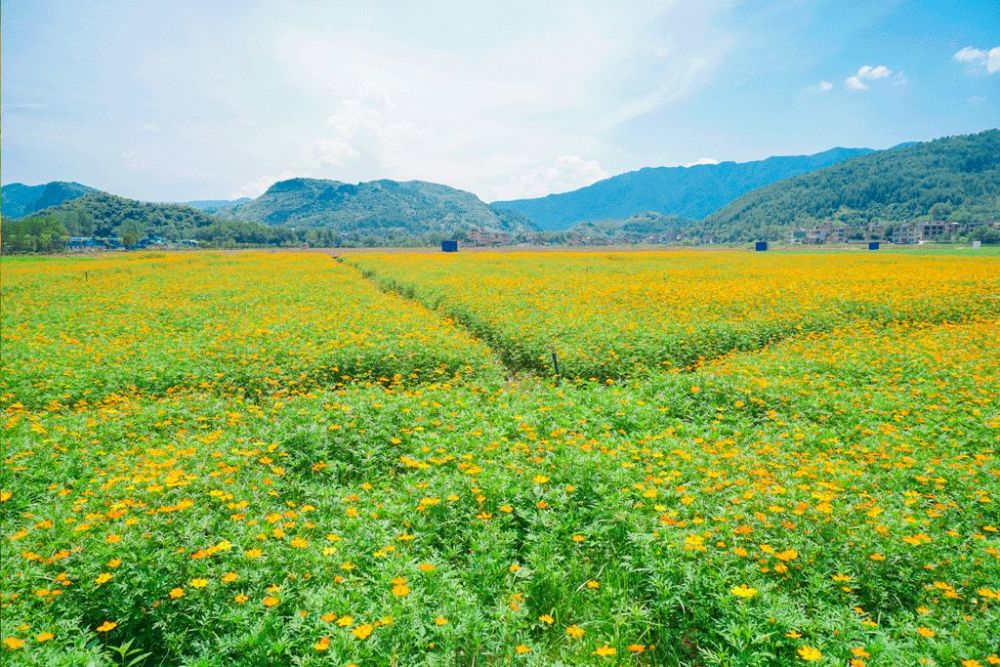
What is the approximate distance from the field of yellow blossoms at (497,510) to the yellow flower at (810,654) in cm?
14

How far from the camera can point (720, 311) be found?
18.2m

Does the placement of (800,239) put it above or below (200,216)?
below

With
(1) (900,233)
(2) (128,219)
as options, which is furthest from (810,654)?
(2) (128,219)

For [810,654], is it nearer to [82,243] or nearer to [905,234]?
[82,243]

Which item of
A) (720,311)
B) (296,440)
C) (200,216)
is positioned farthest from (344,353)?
(200,216)

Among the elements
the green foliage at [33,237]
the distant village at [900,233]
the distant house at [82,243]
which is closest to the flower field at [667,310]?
the green foliage at [33,237]

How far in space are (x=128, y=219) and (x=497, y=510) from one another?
22238cm

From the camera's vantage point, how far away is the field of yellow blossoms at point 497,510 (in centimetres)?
411

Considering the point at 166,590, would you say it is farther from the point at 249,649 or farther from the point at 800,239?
the point at 800,239

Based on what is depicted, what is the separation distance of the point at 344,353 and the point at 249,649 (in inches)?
351

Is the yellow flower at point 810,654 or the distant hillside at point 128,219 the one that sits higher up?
the distant hillside at point 128,219

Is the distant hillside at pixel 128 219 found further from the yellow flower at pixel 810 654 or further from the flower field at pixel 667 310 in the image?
the yellow flower at pixel 810 654

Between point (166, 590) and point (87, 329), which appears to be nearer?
point (166, 590)

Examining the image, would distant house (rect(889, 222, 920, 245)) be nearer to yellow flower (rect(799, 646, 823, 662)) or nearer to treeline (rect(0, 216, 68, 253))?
yellow flower (rect(799, 646, 823, 662))
